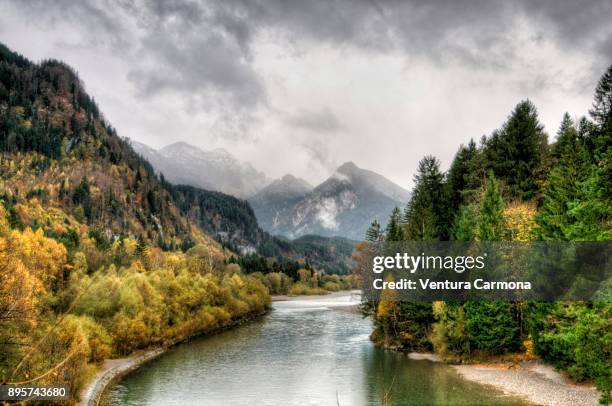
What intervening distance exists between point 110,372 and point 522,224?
47.8 meters

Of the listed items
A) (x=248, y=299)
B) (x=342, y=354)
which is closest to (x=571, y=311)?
(x=342, y=354)

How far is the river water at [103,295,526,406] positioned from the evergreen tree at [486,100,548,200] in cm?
2865

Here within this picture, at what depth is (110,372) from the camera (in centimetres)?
A: 5144

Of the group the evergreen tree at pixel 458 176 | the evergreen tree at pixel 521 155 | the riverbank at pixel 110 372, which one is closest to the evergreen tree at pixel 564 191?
the evergreen tree at pixel 521 155

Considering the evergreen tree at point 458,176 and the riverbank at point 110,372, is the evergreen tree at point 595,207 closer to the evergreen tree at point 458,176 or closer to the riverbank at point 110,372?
the riverbank at point 110,372

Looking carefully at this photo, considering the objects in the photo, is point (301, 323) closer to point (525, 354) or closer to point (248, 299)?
A: point (248, 299)

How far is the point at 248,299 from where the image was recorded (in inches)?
4323

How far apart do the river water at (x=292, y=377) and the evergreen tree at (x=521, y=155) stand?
2865cm

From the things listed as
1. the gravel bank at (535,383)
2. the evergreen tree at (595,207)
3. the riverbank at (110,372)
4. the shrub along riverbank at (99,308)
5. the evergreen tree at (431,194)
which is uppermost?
the evergreen tree at (431,194)

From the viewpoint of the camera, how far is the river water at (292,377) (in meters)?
42.4

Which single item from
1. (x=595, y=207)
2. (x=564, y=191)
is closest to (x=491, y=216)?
(x=564, y=191)

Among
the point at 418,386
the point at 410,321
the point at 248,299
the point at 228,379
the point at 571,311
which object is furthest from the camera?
the point at 248,299

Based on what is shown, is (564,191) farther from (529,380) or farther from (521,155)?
(521,155)

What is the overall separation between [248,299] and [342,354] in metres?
49.2
